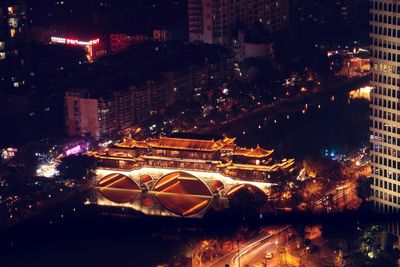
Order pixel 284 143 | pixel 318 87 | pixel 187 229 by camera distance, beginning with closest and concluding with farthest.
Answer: pixel 187 229, pixel 284 143, pixel 318 87

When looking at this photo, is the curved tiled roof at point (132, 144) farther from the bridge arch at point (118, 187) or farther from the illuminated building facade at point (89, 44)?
the illuminated building facade at point (89, 44)

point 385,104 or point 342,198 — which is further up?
point 385,104

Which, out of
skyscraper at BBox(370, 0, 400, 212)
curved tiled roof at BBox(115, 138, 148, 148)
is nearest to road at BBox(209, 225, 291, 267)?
skyscraper at BBox(370, 0, 400, 212)

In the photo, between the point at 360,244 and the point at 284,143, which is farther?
the point at 284,143

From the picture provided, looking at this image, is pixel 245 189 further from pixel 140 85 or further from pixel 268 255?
pixel 140 85

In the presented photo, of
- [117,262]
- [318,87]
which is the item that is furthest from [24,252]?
[318,87]

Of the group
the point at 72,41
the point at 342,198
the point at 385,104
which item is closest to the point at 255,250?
the point at 342,198

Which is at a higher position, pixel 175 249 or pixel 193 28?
pixel 193 28

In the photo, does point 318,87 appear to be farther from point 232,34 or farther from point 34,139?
point 34,139

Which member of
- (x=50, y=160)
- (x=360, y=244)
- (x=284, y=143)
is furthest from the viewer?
(x=284, y=143)
